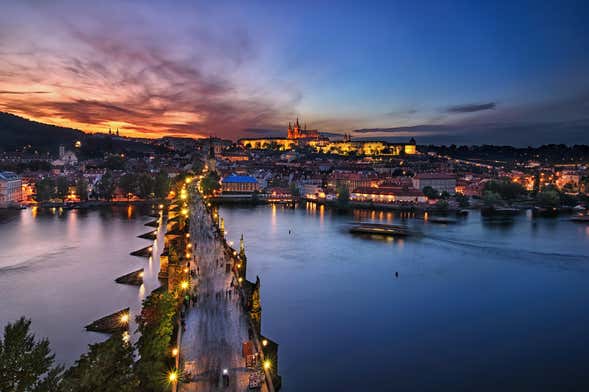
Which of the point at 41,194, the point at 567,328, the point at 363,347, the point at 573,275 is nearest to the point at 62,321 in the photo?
the point at 363,347

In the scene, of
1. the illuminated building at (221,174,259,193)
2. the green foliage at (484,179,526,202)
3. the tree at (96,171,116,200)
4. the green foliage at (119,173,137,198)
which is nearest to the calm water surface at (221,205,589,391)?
the green foliage at (484,179,526,202)

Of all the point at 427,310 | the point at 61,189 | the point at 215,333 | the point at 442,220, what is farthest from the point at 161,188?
the point at 215,333

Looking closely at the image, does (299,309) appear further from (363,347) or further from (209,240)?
(209,240)

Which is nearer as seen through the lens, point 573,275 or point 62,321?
point 62,321

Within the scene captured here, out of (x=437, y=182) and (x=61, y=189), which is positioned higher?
(x=437, y=182)

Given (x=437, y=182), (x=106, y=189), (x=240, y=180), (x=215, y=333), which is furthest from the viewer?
(x=240, y=180)

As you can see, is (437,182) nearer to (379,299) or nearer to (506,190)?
(506,190)
